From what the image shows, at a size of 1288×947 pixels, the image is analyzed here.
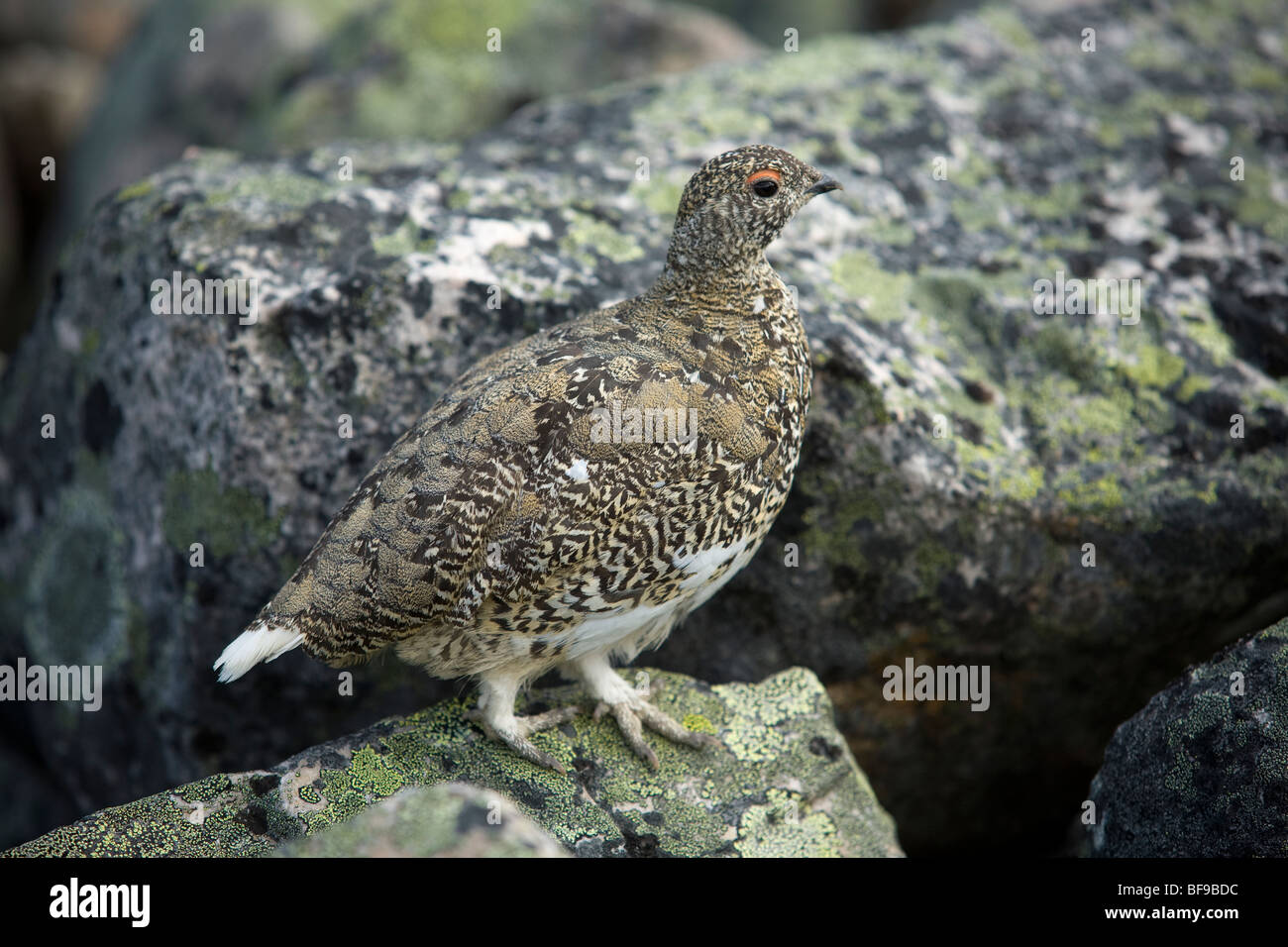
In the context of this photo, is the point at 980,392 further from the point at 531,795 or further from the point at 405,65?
the point at 405,65

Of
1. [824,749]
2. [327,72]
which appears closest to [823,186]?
[824,749]

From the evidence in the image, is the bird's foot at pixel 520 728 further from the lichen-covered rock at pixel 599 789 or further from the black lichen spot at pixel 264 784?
the black lichen spot at pixel 264 784

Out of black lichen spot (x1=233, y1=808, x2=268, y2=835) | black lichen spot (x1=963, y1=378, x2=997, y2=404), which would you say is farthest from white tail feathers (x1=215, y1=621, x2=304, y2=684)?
black lichen spot (x1=963, y1=378, x2=997, y2=404)

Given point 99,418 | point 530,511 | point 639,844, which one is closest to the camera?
point 530,511

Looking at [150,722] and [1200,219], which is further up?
[1200,219]
